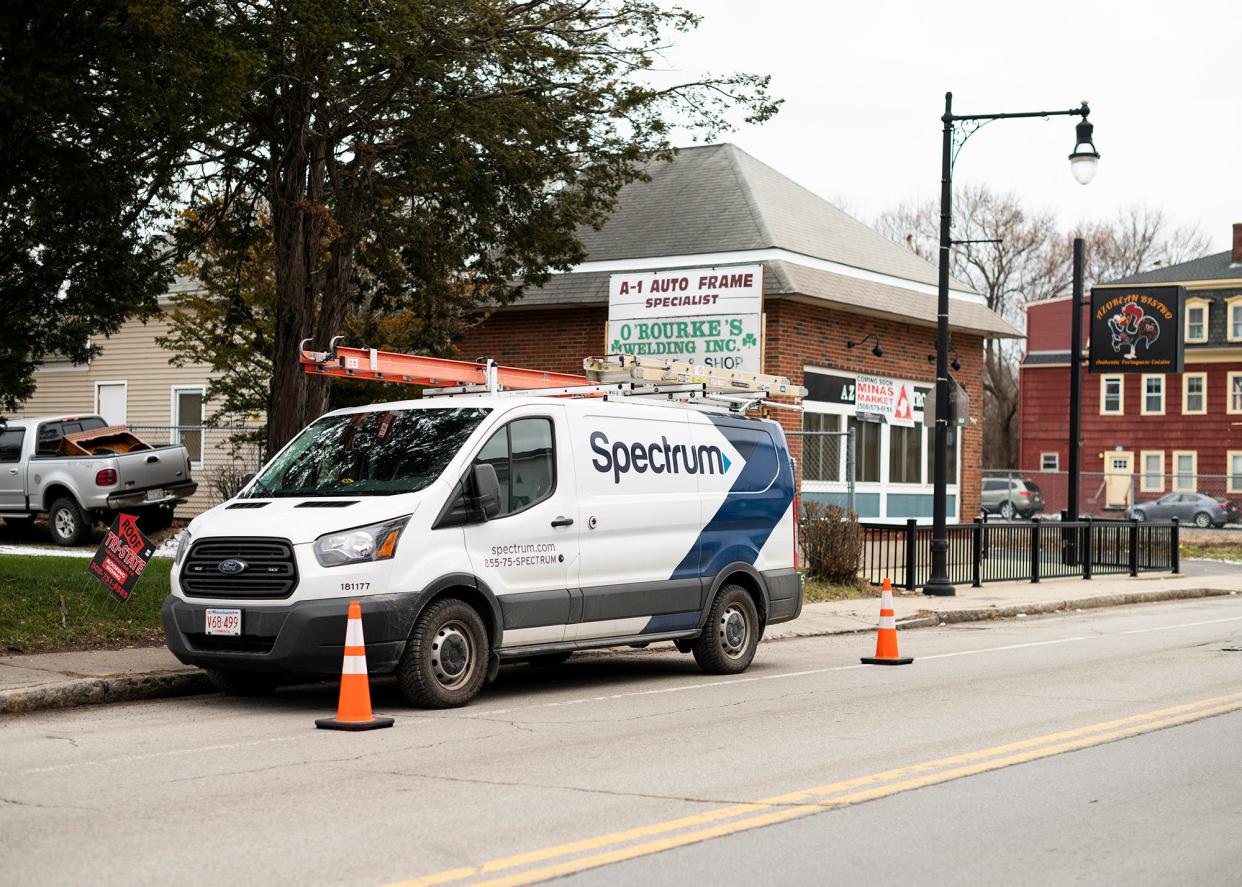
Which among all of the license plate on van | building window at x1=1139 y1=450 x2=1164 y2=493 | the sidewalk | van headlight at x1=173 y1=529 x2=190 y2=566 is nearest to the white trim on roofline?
the sidewalk

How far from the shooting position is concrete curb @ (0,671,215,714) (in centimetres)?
1030

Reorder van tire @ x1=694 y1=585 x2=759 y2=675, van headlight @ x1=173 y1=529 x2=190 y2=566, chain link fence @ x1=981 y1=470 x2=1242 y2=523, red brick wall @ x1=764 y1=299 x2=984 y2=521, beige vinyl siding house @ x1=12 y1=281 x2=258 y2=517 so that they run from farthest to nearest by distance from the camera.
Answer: chain link fence @ x1=981 y1=470 x2=1242 y2=523 → beige vinyl siding house @ x1=12 y1=281 x2=258 y2=517 → red brick wall @ x1=764 y1=299 x2=984 y2=521 → van tire @ x1=694 y1=585 x2=759 y2=675 → van headlight @ x1=173 y1=529 x2=190 y2=566

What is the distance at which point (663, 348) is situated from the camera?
23.3 meters

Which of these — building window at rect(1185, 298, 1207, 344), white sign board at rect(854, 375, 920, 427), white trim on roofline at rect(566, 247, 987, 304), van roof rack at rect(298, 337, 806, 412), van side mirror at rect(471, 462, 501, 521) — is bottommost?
van side mirror at rect(471, 462, 501, 521)

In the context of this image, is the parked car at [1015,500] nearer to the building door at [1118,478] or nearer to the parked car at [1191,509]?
the parked car at [1191,509]

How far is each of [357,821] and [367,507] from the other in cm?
375

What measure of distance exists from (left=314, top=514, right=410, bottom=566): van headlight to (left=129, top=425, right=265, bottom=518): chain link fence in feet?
60.9

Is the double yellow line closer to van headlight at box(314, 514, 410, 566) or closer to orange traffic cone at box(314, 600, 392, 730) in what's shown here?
orange traffic cone at box(314, 600, 392, 730)

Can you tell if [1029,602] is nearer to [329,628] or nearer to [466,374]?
[466,374]

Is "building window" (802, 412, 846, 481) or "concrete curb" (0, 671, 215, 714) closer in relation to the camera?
"concrete curb" (0, 671, 215, 714)

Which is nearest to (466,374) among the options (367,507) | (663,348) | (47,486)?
(367,507)

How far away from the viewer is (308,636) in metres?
9.95

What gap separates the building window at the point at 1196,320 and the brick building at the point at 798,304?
106ft

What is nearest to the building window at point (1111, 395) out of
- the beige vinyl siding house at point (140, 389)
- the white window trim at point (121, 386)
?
the beige vinyl siding house at point (140, 389)
